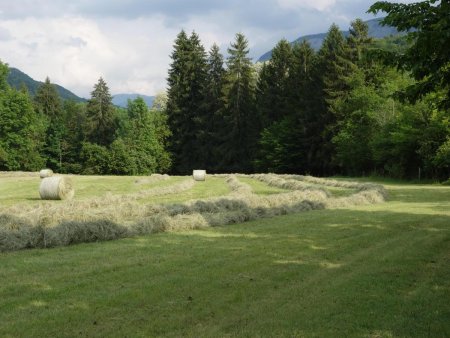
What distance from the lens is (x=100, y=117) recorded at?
271ft

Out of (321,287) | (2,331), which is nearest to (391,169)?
(321,287)

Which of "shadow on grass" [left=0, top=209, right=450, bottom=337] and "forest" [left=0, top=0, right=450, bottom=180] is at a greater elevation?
"forest" [left=0, top=0, right=450, bottom=180]

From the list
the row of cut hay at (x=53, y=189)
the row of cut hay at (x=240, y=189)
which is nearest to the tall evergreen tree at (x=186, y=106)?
the row of cut hay at (x=240, y=189)

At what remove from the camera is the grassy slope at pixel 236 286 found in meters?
6.59

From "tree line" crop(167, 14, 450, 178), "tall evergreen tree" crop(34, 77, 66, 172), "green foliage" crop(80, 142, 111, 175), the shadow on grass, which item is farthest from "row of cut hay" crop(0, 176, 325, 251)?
"tall evergreen tree" crop(34, 77, 66, 172)

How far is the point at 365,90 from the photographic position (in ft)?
179

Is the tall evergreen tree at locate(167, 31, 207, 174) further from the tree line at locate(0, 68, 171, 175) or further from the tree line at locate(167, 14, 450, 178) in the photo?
the tree line at locate(0, 68, 171, 175)

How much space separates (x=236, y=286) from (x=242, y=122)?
65.4 m

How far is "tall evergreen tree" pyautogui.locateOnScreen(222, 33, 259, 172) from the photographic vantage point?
7256 centimetres

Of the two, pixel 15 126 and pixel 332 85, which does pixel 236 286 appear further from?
pixel 15 126

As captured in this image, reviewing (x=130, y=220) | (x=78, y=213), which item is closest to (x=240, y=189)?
(x=130, y=220)

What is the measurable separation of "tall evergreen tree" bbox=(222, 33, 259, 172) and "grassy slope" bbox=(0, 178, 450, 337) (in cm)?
5887

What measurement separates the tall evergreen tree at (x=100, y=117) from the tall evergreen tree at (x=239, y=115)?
21.1m

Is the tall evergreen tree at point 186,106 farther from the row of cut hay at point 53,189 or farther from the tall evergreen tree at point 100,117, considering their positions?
the row of cut hay at point 53,189
